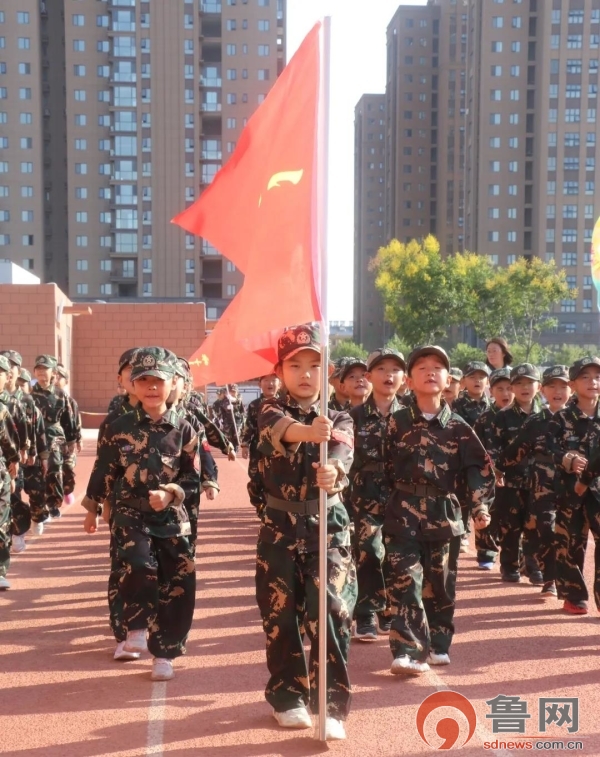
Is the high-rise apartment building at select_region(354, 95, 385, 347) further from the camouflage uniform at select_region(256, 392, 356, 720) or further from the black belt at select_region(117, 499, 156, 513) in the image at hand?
the camouflage uniform at select_region(256, 392, 356, 720)

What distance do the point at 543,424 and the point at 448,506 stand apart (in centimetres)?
305

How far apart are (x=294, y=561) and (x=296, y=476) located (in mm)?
461

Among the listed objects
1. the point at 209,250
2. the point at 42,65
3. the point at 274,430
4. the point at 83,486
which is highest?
the point at 42,65

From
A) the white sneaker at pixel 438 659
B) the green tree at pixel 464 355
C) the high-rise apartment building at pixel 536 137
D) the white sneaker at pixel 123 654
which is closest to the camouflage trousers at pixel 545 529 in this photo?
the white sneaker at pixel 438 659

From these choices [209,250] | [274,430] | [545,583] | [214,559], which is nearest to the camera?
[274,430]

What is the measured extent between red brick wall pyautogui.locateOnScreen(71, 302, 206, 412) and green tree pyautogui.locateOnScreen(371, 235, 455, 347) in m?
28.3

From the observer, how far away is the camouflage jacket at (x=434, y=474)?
6.17 metres

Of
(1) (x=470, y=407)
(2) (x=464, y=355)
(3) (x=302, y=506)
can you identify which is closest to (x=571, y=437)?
(1) (x=470, y=407)

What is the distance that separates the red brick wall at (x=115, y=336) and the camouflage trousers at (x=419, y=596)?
3746cm

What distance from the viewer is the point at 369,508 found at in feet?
24.3

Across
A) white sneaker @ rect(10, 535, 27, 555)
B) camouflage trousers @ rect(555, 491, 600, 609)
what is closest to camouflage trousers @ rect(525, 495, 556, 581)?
camouflage trousers @ rect(555, 491, 600, 609)

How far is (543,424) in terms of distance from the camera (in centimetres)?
895

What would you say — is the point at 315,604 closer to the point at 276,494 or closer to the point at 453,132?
the point at 276,494

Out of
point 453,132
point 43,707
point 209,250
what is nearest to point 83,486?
point 43,707
